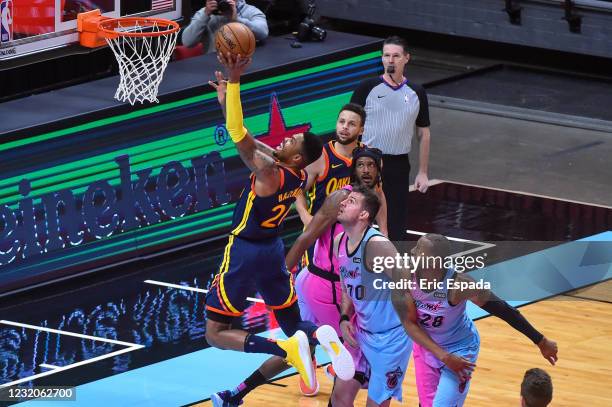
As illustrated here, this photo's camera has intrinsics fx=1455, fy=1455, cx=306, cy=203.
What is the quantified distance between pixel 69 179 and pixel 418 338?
5417mm

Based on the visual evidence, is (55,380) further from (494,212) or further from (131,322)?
(494,212)

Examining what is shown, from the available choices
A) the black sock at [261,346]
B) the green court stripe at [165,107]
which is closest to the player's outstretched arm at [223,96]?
the black sock at [261,346]

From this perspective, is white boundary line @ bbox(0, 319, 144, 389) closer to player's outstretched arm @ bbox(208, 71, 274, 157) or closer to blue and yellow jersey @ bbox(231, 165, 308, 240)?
blue and yellow jersey @ bbox(231, 165, 308, 240)

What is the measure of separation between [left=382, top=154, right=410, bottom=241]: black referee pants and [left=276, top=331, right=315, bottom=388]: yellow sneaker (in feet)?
9.16

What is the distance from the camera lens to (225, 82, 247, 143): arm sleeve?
8984 millimetres

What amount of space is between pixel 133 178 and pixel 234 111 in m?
4.57

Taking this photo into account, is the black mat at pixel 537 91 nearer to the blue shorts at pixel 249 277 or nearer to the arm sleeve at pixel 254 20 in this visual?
the arm sleeve at pixel 254 20

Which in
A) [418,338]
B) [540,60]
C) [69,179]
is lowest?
[540,60]

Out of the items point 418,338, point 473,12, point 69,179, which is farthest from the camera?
point 473,12

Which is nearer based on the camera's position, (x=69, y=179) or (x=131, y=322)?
(x=131, y=322)

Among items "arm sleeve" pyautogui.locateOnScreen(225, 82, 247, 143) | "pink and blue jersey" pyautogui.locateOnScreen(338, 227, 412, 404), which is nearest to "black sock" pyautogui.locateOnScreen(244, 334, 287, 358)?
"pink and blue jersey" pyautogui.locateOnScreen(338, 227, 412, 404)

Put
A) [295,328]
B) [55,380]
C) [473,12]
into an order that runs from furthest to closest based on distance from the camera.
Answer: [473,12]
[55,380]
[295,328]

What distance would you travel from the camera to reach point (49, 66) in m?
14.9

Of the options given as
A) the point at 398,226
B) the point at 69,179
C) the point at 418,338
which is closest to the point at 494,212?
the point at 398,226
